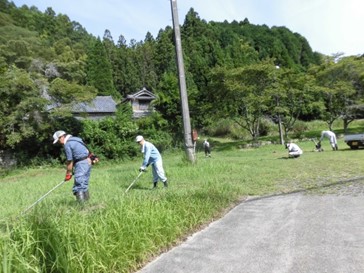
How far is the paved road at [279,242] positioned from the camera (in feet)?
10.7

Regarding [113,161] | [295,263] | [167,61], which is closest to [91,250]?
[295,263]

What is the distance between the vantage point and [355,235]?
3900 mm

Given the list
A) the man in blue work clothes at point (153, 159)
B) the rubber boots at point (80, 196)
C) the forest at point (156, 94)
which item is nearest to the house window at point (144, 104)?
the forest at point (156, 94)

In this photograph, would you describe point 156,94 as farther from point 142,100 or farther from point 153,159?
point 153,159

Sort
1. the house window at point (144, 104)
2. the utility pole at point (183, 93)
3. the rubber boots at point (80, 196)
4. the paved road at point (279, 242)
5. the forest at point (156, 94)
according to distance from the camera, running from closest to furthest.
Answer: the paved road at point (279, 242) < the rubber boots at point (80, 196) < the utility pole at point (183, 93) < the forest at point (156, 94) < the house window at point (144, 104)

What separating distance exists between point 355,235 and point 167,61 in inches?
1686

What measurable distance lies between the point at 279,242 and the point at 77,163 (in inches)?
152

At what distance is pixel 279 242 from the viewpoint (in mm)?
3885

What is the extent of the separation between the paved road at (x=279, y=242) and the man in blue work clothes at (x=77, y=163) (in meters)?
2.60

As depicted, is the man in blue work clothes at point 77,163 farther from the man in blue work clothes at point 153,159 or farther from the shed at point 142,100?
the shed at point 142,100

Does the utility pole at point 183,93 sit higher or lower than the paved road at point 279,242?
higher

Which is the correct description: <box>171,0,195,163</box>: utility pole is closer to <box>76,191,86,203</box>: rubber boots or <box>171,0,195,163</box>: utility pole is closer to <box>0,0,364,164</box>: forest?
<box>76,191,86,203</box>: rubber boots

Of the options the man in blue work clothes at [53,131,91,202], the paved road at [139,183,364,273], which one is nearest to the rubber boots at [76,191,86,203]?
the man in blue work clothes at [53,131,91,202]

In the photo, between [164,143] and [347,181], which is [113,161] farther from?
[347,181]
